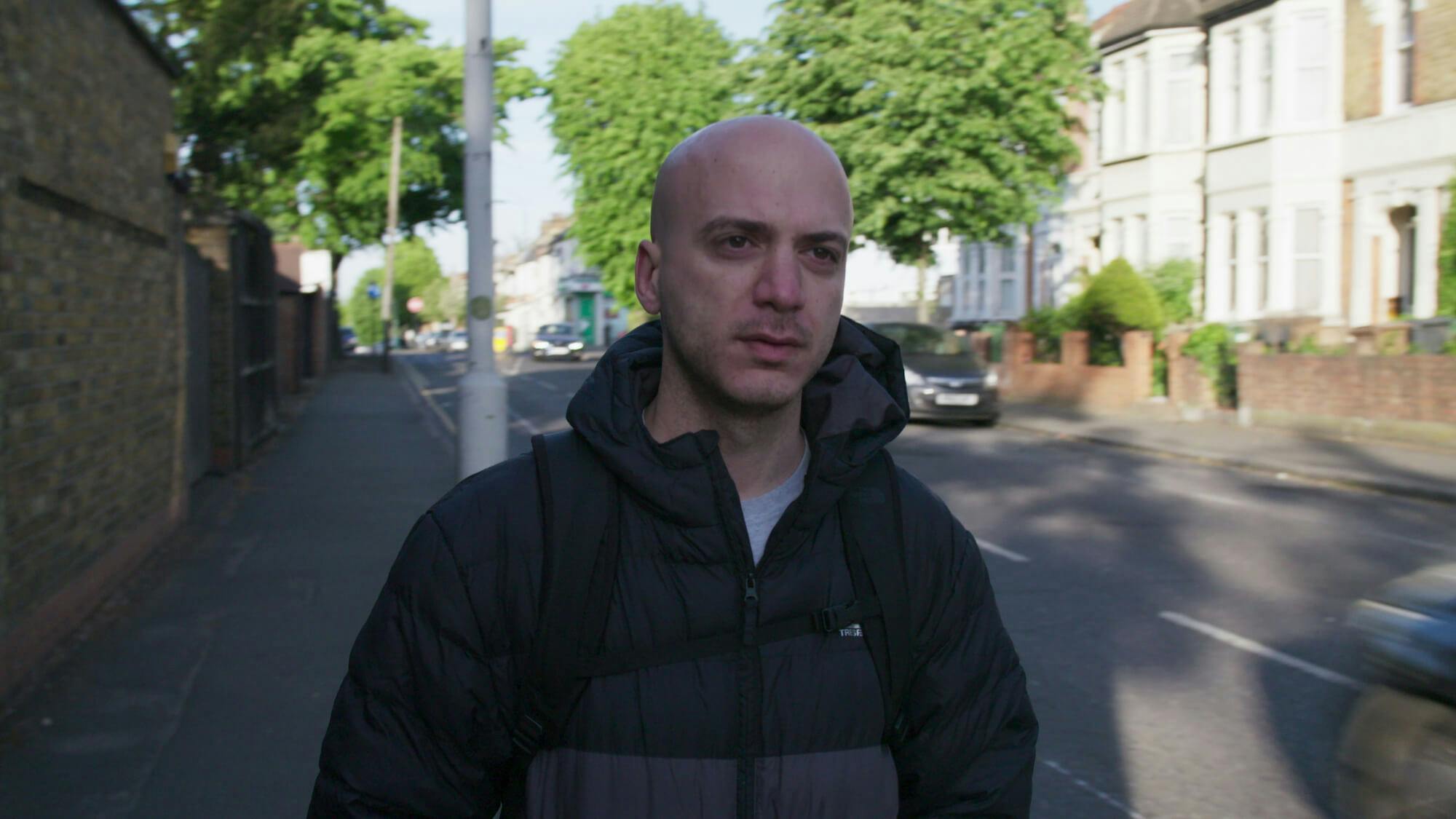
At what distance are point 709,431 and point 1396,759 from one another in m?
3.25

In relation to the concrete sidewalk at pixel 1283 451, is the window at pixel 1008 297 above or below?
above

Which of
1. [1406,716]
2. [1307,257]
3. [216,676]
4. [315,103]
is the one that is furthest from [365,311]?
[1406,716]

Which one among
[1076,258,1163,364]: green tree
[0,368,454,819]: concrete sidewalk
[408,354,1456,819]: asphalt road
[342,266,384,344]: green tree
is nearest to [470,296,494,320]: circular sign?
[0,368,454,819]: concrete sidewalk

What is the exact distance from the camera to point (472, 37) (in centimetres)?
877

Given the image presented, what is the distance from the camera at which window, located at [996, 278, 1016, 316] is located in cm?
3766

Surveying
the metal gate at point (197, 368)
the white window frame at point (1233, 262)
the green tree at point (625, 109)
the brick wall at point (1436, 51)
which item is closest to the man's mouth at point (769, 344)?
the metal gate at point (197, 368)

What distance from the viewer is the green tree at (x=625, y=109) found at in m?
44.9

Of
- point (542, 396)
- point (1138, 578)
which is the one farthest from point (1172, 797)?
point (542, 396)

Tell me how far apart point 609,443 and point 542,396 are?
28.8 meters

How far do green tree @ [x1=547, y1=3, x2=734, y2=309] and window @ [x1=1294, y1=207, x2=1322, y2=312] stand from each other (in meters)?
17.9

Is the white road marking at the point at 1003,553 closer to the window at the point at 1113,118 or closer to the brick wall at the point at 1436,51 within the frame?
the brick wall at the point at 1436,51

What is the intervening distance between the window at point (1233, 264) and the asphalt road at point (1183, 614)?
1257 centimetres

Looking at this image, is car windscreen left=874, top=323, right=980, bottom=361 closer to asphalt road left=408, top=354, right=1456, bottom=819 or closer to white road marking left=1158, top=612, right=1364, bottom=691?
asphalt road left=408, top=354, right=1456, bottom=819

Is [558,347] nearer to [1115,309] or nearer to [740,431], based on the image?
[1115,309]
